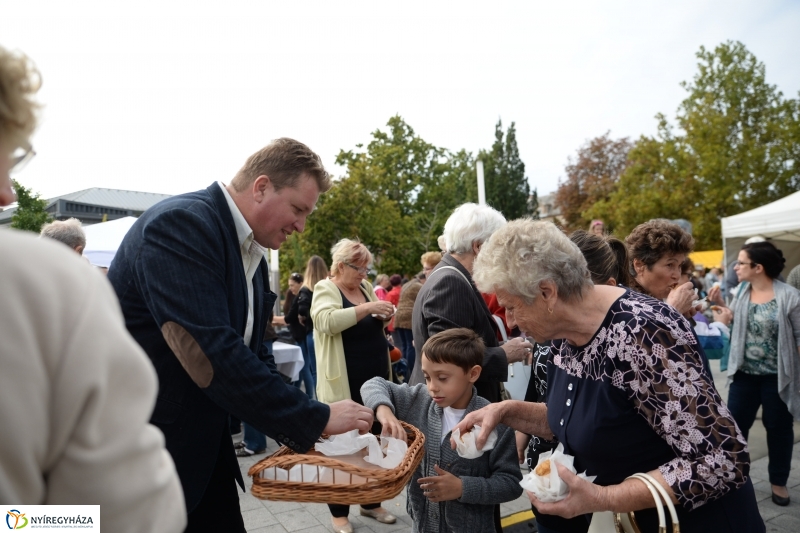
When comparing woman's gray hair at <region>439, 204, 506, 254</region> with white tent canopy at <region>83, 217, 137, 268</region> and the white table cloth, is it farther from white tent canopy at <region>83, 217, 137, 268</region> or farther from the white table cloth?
white tent canopy at <region>83, 217, 137, 268</region>

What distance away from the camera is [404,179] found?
1428 inches

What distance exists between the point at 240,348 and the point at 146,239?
19.4 inches

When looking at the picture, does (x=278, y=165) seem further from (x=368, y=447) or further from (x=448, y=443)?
(x=448, y=443)

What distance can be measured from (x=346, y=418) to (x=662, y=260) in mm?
2375

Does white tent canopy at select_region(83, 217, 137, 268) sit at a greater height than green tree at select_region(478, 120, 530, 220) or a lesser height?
lesser

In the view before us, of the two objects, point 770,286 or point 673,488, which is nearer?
point 673,488

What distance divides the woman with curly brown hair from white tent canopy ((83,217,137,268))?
5447mm

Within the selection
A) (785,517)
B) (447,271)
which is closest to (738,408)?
(785,517)

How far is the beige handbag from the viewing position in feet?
5.30

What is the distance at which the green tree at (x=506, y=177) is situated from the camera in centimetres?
4884

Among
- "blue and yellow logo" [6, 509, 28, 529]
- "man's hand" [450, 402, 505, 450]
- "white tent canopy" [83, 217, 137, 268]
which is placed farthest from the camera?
"white tent canopy" [83, 217, 137, 268]

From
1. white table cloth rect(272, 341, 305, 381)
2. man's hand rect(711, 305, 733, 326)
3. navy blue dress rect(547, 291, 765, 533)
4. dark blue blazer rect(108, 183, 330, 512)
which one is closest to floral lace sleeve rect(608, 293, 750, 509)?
navy blue dress rect(547, 291, 765, 533)

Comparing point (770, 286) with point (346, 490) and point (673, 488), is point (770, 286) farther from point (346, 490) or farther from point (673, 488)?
point (346, 490)

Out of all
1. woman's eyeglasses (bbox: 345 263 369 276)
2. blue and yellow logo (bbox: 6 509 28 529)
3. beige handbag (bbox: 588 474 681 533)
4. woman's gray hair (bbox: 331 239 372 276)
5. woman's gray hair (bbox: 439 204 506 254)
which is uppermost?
woman's gray hair (bbox: 439 204 506 254)
